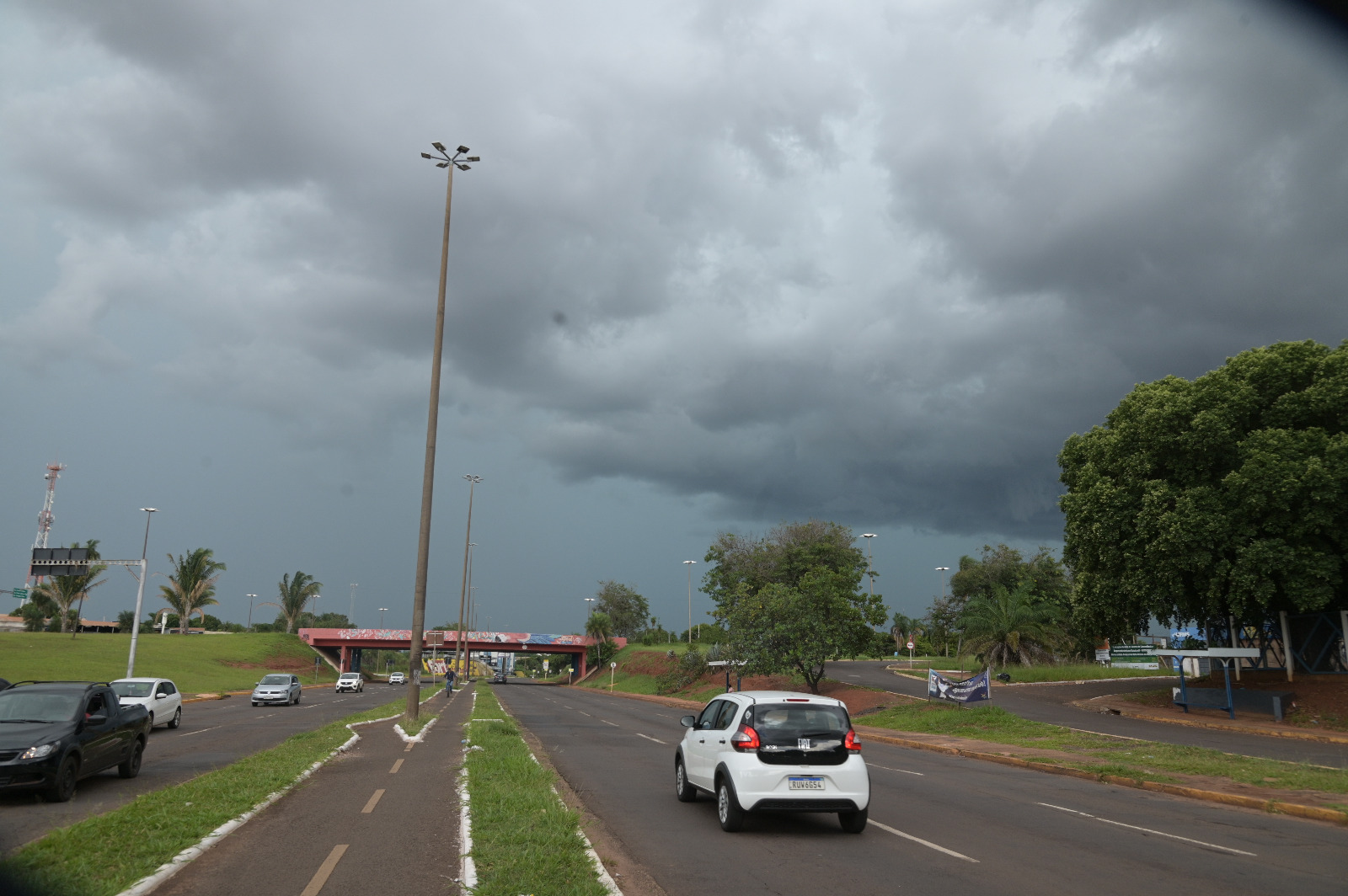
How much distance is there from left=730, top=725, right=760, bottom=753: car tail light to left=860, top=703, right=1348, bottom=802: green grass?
9162 millimetres

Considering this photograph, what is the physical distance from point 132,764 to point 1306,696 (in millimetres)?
32636

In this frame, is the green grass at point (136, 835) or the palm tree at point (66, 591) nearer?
the green grass at point (136, 835)

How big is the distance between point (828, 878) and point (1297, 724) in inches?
984

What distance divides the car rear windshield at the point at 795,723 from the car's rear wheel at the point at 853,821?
0.97 m

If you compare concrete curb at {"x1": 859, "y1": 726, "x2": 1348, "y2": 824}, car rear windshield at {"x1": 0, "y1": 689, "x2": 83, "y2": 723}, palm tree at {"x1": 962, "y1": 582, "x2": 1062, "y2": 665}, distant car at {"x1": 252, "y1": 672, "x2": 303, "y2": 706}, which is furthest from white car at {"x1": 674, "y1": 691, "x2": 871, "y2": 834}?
palm tree at {"x1": 962, "y1": 582, "x2": 1062, "y2": 665}

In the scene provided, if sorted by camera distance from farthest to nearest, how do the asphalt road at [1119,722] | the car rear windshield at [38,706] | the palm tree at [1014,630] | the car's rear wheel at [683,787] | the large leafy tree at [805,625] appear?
the palm tree at [1014,630] → the large leafy tree at [805,625] → the asphalt road at [1119,722] → the car rear windshield at [38,706] → the car's rear wheel at [683,787]

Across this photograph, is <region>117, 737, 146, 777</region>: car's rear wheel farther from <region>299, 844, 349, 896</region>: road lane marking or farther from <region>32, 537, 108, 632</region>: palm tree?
<region>32, 537, 108, 632</region>: palm tree

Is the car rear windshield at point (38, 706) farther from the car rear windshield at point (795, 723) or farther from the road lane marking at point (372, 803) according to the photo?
the car rear windshield at point (795, 723)

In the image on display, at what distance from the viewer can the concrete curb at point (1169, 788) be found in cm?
1236

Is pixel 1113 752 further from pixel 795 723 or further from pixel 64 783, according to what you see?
pixel 64 783

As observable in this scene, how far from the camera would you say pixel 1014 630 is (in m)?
53.4

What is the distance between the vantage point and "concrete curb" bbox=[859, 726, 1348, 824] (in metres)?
12.4

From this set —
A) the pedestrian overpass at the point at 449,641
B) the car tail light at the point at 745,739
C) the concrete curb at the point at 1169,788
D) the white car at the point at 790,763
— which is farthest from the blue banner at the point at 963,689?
the pedestrian overpass at the point at 449,641

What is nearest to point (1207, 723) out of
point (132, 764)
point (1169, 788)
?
point (1169, 788)
